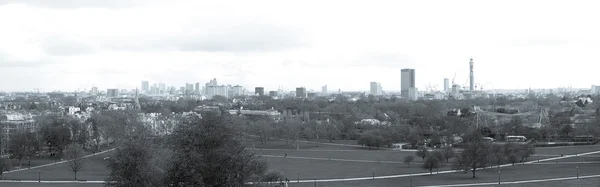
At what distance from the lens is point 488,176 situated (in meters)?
40.0

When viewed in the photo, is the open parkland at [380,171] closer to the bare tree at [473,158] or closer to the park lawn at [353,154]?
the park lawn at [353,154]

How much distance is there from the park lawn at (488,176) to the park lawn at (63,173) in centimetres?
1580

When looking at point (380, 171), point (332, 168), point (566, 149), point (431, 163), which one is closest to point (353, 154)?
point (332, 168)

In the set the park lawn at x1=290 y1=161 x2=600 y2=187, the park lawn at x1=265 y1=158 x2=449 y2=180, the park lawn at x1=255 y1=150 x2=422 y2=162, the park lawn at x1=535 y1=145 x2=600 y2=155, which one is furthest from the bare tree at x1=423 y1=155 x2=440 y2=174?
the park lawn at x1=535 y1=145 x2=600 y2=155

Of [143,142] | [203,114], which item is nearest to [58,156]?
[143,142]

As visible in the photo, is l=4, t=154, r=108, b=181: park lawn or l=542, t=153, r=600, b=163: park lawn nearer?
l=4, t=154, r=108, b=181: park lawn

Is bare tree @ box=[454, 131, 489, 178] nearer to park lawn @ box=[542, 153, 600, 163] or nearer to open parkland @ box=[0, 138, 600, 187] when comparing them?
open parkland @ box=[0, 138, 600, 187]

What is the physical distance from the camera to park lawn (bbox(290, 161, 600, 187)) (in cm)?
3725

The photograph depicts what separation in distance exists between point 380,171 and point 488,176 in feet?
25.0

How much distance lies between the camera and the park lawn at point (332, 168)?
139 feet

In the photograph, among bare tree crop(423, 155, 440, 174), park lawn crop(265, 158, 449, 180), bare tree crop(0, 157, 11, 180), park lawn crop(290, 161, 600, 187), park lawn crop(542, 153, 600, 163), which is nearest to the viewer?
park lawn crop(290, 161, 600, 187)

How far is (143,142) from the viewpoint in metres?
29.3

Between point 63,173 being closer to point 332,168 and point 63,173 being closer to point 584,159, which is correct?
point 332,168

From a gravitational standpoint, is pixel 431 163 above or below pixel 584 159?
above
